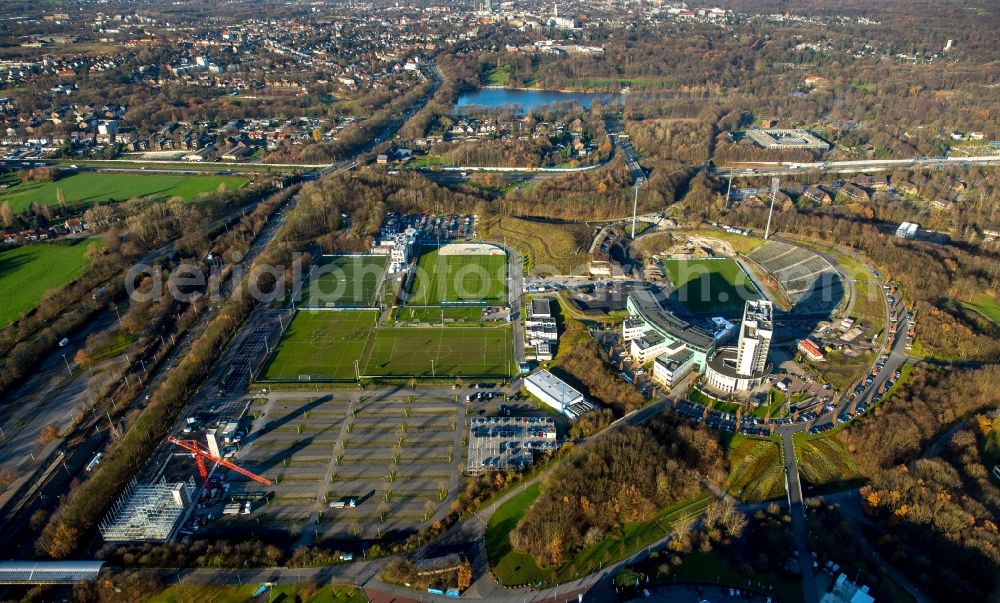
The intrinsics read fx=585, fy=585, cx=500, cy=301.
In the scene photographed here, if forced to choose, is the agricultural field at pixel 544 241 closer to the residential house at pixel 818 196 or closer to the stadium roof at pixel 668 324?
the stadium roof at pixel 668 324

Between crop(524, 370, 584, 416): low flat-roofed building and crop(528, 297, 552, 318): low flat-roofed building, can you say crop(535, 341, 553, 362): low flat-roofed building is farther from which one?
crop(528, 297, 552, 318): low flat-roofed building

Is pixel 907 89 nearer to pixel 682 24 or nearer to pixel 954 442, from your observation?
pixel 682 24

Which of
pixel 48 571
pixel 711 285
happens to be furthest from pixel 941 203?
pixel 48 571

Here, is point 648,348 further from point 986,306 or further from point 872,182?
point 872,182

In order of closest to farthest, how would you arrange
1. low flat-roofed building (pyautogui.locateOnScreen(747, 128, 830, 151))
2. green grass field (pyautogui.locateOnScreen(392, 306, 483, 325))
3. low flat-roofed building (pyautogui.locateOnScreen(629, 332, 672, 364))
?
1. low flat-roofed building (pyautogui.locateOnScreen(629, 332, 672, 364))
2. green grass field (pyautogui.locateOnScreen(392, 306, 483, 325))
3. low flat-roofed building (pyautogui.locateOnScreen(747, 128, 830, 151))

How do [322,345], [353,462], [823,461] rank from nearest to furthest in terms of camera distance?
[823,461]
[353,462]
[322,345]

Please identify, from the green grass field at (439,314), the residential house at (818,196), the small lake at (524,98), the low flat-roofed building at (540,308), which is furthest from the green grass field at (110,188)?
the residential house at (818,196)

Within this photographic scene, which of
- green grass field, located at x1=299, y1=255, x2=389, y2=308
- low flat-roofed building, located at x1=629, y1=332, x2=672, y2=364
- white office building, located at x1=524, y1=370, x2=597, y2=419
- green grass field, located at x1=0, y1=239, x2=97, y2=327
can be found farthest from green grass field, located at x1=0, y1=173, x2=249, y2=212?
low flat-roofed building, located at x1=629, y1=332, x2=672, y2=364
